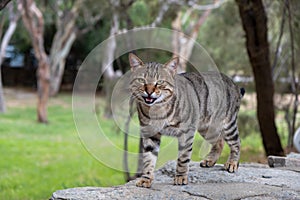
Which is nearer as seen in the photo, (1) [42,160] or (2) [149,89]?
(2) [149,89]

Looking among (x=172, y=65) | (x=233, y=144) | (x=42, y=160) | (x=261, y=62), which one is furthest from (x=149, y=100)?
(x=42, y=160)

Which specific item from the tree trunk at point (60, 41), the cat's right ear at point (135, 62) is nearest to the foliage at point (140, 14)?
the tree trunk at point (60, 41)

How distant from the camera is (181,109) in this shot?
276cm

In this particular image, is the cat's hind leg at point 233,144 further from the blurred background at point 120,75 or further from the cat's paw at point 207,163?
the blurred background at point 120,75

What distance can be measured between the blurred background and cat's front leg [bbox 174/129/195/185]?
604 millimetres

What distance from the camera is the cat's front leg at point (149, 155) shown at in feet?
9.42

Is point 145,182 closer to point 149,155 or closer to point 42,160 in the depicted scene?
point 149,155

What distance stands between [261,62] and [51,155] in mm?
5595

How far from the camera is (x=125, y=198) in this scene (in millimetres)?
2766

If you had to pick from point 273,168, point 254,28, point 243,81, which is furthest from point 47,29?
point 273,168

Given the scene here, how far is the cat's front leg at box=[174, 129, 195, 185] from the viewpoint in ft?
9.24

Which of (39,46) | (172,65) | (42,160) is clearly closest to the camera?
(172,65)

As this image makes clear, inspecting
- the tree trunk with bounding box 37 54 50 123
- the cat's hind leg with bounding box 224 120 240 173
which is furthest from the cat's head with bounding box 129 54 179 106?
the tree trunk with bounding box 37 54 50 123

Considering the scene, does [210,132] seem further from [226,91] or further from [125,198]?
[125,198]
